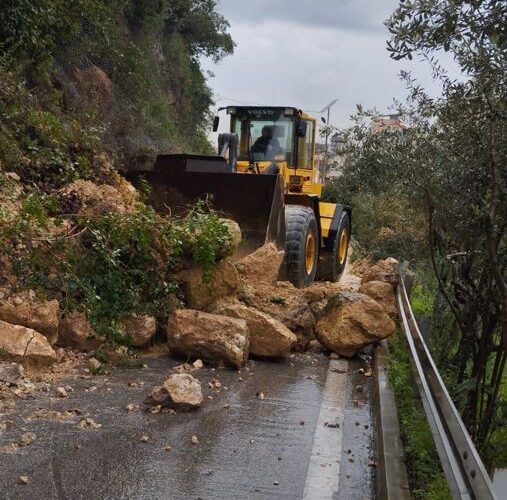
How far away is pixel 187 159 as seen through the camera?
441 inches

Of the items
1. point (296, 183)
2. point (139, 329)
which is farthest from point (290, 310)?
point (296, 183)

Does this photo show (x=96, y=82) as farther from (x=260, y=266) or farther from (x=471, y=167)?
(x=471, y=167)

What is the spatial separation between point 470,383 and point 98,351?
11.5 ft

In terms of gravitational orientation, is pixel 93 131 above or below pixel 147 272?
above

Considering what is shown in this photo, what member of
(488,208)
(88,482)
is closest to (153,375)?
(88,482)

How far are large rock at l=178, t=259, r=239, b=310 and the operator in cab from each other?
5.82 m

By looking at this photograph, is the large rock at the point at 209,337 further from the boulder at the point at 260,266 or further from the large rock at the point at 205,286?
the boulder at the point at 260,266

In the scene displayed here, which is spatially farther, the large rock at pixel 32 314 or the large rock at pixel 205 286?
the large rock at pixel 205 286

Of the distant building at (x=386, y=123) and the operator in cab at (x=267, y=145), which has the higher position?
the operator in cab at (x=267, y=145)

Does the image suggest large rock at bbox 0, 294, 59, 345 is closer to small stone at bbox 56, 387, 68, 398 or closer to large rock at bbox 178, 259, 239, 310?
small stone at bbox 56, 387, 68, 398

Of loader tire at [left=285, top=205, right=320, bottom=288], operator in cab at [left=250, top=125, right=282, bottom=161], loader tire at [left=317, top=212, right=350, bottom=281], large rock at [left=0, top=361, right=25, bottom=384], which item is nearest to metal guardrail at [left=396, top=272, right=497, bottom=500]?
large rock at [left=0, top=361, right=25, bottom=384]

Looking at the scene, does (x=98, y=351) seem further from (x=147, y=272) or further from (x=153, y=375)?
(x=147, y=272)

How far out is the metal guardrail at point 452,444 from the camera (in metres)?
3.49

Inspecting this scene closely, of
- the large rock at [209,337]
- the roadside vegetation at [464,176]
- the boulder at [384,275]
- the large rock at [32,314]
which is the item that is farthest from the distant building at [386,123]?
the large rock at [32,314]
